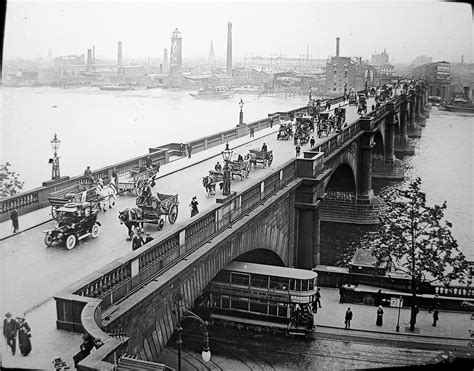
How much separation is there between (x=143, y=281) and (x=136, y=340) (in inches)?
59.6

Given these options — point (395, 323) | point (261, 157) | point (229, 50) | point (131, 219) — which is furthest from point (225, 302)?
point (229, 50)

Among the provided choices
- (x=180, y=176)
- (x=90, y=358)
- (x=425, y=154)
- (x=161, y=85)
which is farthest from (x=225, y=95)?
(x=90, y=358)

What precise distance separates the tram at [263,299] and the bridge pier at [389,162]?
4760 cm

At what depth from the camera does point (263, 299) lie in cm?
2712

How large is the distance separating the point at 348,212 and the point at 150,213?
36543 millimetres

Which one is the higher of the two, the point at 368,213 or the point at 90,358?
the point at 90,358

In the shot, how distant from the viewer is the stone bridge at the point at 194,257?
13617 mm

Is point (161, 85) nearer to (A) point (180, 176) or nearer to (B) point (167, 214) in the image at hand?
(A) point (180, 176)

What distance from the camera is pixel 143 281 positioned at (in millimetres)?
16094

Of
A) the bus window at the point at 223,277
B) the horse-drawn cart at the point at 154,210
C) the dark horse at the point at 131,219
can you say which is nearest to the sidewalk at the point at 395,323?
the bus window at the point at 223,277

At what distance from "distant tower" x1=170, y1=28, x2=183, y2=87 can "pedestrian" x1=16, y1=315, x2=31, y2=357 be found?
4018 centimetres

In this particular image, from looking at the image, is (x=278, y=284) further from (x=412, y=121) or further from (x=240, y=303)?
(x=412, y=121)

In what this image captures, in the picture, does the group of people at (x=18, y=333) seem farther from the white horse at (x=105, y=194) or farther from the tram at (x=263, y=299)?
the tram at (x=263, y=299)

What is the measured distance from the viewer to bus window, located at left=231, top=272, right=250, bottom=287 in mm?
26531
